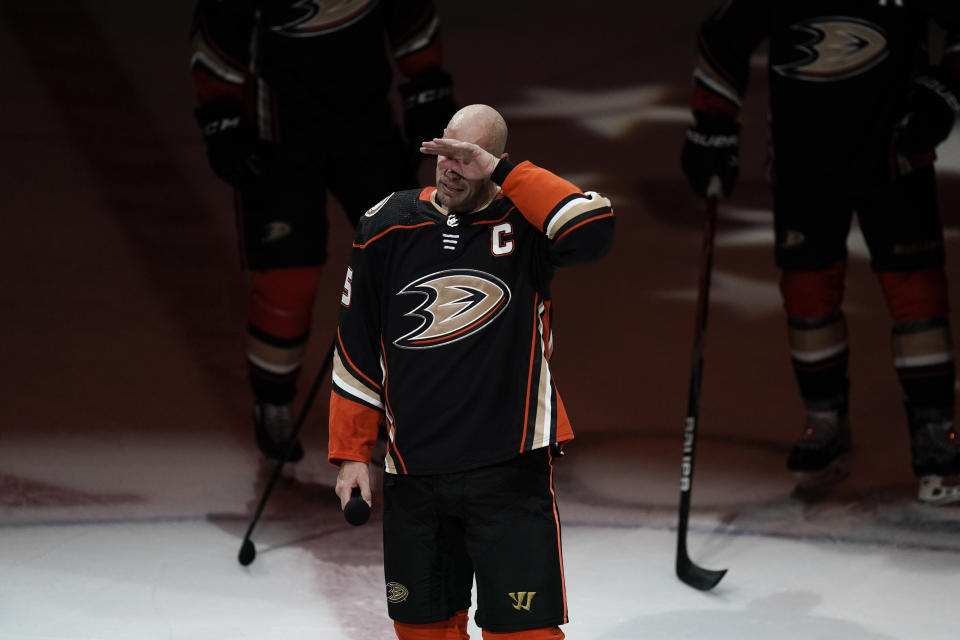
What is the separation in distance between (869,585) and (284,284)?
1.73 metres

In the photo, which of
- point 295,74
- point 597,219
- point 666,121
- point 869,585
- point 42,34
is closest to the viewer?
point 597,219

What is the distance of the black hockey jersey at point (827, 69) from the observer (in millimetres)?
3590

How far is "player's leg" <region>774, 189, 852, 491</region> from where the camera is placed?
3748 millimetres

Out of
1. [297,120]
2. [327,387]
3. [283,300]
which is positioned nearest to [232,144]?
[297,120]

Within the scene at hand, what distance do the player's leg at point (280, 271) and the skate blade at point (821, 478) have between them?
4.71 feet

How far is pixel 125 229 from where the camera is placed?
224 inches

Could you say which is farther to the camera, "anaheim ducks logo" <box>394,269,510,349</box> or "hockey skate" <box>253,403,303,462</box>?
"hockey skate" <box>253,403,303,462</box>

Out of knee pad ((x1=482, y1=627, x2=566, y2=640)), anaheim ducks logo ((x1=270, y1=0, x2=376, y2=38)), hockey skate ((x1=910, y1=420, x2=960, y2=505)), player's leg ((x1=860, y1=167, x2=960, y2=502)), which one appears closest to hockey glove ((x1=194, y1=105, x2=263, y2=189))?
anaheim ducks logo ((x1=270, y1=0, x2=376, y2=38))

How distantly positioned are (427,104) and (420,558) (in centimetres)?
178

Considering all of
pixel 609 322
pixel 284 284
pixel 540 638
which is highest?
pixel 540 638

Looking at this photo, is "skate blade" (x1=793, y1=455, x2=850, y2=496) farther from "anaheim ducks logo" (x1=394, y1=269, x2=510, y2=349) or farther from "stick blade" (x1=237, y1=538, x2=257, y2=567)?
"anaheim ducks logo" (x1=394, y1=269, x2=510, y2=349)

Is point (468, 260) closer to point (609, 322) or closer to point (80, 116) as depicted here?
point (609, 322)

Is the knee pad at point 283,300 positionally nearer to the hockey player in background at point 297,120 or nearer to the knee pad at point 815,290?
the hockey player in background at point 297,120

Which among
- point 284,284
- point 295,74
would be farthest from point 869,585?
point 295,74
